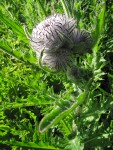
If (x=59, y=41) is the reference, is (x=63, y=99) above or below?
below

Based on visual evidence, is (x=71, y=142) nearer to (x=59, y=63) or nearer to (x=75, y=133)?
(x=75, y=133)

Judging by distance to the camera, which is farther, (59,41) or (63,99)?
(63,99)

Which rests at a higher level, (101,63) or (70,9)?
(70,9)

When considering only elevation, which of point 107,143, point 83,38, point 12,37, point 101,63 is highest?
point 12,37

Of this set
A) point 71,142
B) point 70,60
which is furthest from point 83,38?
point 71,142

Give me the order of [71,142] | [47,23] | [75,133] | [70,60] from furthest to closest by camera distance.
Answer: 1. [75,133]
2. [71,142]
3. [70,60]
4. [47,23]

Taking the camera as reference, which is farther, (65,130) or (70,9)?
(65,130)

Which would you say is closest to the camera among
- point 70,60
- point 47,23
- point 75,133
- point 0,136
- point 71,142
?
point 47,23
